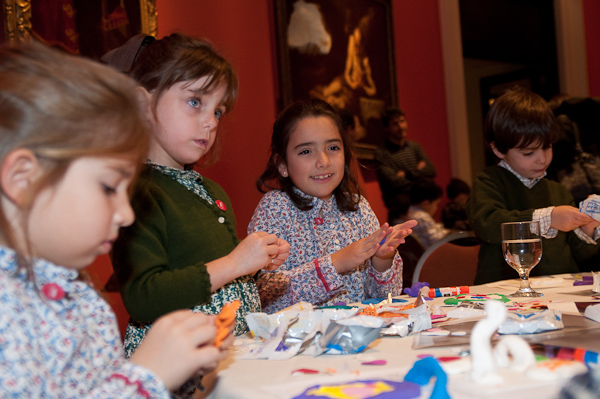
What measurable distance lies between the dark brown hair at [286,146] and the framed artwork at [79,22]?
120 cm

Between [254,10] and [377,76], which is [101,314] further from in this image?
[377,76]

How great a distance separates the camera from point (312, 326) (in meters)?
0.93

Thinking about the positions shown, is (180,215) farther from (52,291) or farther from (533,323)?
(533,323)

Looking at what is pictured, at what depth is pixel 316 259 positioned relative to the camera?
1660 mm

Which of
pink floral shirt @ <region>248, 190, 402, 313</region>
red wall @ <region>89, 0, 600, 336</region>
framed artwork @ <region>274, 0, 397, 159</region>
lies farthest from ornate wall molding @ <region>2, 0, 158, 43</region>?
framed artwork @ <region>274, 0, 397, 159</region>

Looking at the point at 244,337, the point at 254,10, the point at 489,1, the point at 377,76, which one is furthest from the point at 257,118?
the point at 489,1

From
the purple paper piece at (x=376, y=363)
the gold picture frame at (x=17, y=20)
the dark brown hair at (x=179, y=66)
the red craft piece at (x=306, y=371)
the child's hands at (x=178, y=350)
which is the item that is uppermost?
the gold picture frame at (x=17, y=20)

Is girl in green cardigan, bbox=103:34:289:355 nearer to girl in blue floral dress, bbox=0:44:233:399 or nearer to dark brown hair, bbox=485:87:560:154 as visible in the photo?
girl in blue floral dress, bbox=0:44:233:399

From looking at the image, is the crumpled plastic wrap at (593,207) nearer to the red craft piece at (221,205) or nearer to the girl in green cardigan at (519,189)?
the girl in green cardigan at (519,189)

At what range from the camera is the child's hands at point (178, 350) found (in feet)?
2.51

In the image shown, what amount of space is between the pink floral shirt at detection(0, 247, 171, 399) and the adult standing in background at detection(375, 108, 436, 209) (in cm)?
366

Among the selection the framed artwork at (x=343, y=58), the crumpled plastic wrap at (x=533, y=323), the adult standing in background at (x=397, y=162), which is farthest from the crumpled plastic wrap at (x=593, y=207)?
the adult standing in background at (x=397, y=162)

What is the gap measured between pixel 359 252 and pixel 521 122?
994 mm

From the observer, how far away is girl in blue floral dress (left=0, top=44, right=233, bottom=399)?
70 cm
